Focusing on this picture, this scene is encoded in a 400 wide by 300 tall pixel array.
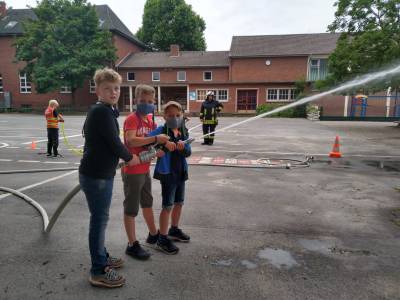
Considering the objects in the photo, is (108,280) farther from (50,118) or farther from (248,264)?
(50,118)

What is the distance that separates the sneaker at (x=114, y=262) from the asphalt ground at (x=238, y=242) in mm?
91

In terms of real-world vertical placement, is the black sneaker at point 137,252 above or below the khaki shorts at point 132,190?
below

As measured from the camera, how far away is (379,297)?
299 centimetres

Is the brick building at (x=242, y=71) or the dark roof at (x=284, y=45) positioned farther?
the dark roof at (x=284, y=45)

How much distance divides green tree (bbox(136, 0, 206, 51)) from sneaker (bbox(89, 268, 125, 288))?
56.7 metres

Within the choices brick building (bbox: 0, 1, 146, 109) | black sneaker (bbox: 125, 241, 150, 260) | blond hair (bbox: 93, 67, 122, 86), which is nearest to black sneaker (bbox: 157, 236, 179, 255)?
black sneaker (bbox: 125, 241, 150, 260)

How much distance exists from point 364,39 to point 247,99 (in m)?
19.2

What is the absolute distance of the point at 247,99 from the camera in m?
39.3

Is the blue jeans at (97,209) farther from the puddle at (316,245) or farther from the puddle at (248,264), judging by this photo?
the puddle at (316,245)

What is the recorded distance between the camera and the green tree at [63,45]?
37.3 m

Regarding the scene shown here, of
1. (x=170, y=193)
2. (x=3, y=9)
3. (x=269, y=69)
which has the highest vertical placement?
(x=3, y=9)

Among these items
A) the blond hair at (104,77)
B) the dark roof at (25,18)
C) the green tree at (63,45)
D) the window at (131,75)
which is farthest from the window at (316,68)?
the blond hair at (104,77)

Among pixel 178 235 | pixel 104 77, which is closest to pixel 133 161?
pixel 104 77

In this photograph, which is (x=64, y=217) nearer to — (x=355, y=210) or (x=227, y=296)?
(x=227, y=296)
